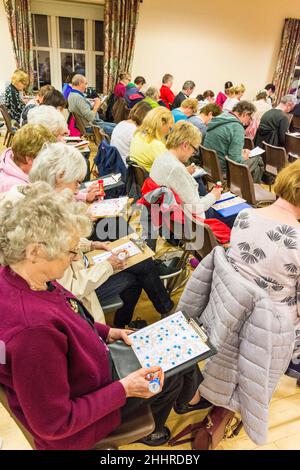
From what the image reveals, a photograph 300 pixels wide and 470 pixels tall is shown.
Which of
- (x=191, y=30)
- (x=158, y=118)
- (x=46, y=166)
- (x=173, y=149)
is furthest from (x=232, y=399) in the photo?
(x=191, y=30)

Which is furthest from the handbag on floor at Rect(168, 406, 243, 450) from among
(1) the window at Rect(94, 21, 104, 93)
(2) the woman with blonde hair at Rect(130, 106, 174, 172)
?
(1) the window at Rect(94, 21, 104, 93)

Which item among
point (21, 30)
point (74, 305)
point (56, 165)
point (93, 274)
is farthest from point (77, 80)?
point (74, 305)

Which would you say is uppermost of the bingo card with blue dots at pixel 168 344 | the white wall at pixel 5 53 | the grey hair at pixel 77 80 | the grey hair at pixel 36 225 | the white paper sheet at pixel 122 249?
the white wall at pixel 5 53

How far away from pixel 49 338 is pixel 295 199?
3.56 ft

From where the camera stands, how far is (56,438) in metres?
0.83

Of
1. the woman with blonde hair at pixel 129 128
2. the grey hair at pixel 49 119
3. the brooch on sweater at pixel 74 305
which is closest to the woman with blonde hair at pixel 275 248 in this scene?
the brooch on sweater at pixel 74 305

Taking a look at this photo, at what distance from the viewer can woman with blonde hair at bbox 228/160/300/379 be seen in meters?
1.18

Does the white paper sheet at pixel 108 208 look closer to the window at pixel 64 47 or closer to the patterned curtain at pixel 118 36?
the window at pixel 64 47

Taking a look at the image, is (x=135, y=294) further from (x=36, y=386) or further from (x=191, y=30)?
(x=191, y=30)

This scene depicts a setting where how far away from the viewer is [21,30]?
19.8 ft

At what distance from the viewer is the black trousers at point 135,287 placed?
5.78ft

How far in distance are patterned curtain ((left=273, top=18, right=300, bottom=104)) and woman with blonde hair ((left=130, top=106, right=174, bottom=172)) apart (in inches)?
298

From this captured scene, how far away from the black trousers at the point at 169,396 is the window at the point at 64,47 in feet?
21.5

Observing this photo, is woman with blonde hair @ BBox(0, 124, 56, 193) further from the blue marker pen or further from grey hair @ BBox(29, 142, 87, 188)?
the blue marker pen
